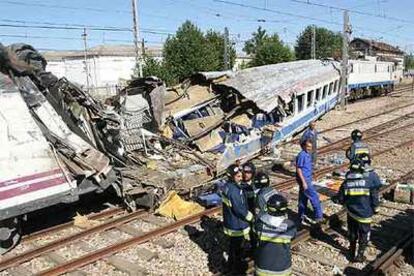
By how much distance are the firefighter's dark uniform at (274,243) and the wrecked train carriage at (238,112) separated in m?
6.47

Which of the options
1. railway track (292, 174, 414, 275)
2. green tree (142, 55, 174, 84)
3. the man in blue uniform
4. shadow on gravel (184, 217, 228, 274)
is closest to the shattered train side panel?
shadow on gravel (184, 217, 228, 274)

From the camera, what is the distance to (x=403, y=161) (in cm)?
→ 1402

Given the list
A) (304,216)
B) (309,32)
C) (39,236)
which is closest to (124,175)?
(39,236)

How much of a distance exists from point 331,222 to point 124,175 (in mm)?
4346

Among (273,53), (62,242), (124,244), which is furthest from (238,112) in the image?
(273,53)

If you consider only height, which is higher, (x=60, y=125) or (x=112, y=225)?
(x=60, y=125)

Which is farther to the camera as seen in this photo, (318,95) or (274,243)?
(318,95)

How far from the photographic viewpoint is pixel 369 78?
3525cm

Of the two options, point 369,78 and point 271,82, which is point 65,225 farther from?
point 369,78

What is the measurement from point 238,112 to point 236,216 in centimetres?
880

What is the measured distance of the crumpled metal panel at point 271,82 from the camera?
15.1 metres

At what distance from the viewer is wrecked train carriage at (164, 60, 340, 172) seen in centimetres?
1367

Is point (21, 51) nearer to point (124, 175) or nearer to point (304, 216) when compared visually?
point (124, 175)

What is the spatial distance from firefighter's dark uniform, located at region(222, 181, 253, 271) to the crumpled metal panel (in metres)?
8.31
